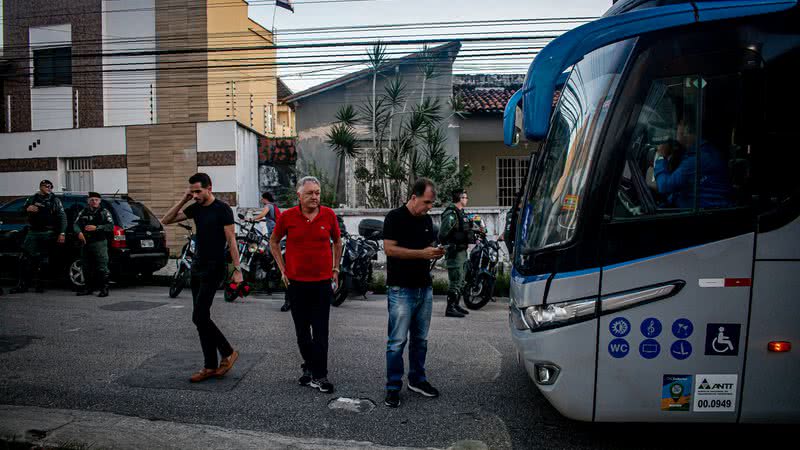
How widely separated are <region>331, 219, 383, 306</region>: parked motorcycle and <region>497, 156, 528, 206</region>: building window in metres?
9.96

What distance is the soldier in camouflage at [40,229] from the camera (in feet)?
32.7

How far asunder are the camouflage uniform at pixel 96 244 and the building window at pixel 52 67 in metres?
12.0

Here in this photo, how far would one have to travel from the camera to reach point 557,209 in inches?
147

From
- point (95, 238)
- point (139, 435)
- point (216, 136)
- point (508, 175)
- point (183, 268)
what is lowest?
point (139, 435)

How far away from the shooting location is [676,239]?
11.1ft

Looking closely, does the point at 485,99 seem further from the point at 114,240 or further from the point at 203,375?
the point at 203,375

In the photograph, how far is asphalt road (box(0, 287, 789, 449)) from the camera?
4.04 metres

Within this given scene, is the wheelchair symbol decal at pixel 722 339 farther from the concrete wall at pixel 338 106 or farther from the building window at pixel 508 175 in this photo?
the building window at pixel 508 175

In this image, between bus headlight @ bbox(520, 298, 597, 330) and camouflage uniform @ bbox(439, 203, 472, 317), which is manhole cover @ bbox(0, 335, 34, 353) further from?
bus headlight @ bbox(520, 298, 597, 330)

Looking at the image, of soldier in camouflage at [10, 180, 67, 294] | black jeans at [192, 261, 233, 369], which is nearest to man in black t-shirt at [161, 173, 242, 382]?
black jeans at [192, 261, 233, 369]

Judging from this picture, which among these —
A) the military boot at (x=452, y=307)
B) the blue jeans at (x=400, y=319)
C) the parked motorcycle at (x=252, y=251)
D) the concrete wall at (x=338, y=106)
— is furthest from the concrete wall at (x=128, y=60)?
the blue jeans at (x=400, y=319)

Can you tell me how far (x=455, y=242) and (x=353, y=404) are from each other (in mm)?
3555

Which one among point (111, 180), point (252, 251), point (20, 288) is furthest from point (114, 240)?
point (111, 180)

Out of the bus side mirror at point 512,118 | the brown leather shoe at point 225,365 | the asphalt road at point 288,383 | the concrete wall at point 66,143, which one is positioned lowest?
the asphalt road at point 288,383
